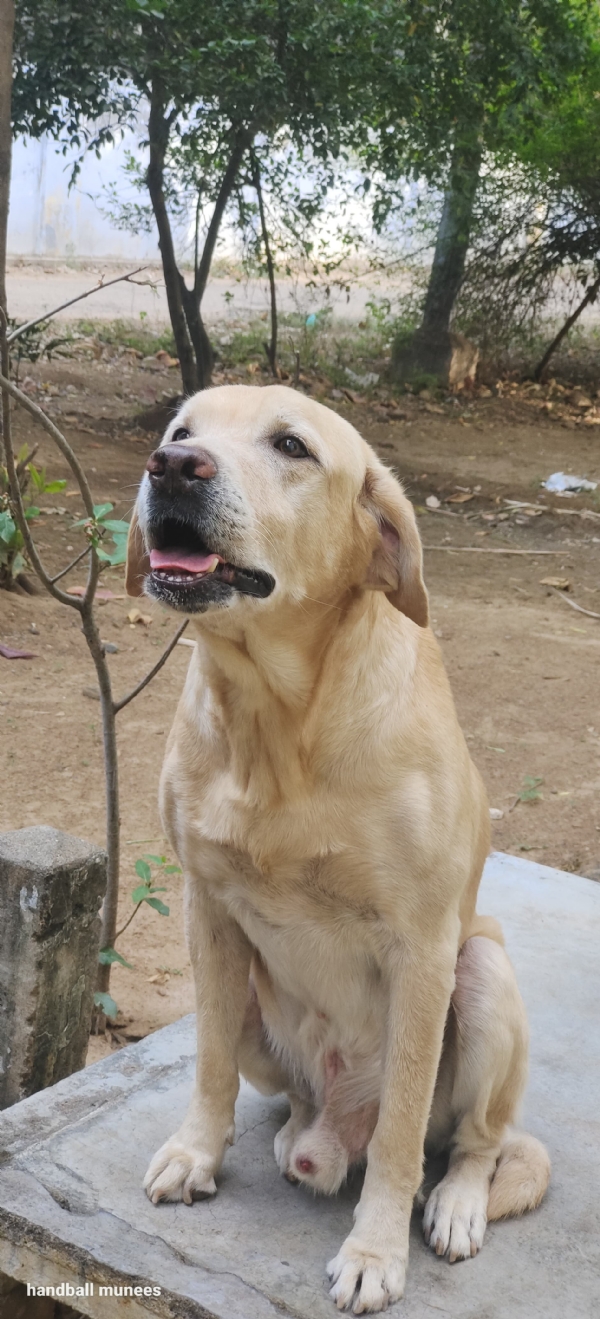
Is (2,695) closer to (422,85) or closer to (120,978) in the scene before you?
(120,978)

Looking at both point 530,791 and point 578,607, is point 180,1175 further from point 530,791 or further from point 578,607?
point 578,607

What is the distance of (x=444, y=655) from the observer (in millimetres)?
6520

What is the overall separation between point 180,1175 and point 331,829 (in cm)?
74

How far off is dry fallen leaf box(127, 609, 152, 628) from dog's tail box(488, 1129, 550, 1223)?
454 cm

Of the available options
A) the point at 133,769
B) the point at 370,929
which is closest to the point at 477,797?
the point at 370,929

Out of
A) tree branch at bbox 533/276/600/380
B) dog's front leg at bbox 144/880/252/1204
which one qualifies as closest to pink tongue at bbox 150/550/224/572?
dog's front leg at bbox 144/880/252/1204

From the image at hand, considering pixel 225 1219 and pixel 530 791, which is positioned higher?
pixel 225 1219

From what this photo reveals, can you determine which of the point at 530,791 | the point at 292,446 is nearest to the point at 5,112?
the point at 530,791

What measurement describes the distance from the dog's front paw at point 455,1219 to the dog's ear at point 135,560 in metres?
1.24

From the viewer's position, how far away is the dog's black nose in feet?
5.98

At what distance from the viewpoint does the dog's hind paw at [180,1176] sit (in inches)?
84.0

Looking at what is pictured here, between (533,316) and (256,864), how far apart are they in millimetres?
12419

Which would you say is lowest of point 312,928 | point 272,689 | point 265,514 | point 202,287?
point 312,928

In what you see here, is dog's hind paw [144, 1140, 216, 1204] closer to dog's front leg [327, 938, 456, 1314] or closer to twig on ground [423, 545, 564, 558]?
dog's front leg [327, 938, 456, 1314]
